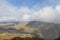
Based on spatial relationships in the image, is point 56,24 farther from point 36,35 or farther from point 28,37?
point 28,37

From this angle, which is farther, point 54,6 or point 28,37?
point 54,6

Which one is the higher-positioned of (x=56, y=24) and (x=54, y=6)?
(x=54, y=6)

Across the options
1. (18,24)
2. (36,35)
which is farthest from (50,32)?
(18,24)

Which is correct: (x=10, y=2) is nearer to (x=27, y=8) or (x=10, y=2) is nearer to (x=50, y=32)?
(x=27, y=8)

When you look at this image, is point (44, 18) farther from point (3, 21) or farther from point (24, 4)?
point (3, 21)

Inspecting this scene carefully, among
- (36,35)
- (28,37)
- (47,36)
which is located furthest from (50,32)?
(28,37)

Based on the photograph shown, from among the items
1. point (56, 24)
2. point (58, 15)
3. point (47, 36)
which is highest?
point (58, 15)

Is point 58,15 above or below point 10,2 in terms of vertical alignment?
below

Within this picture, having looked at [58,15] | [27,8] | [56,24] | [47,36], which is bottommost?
[47,36]
